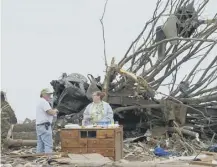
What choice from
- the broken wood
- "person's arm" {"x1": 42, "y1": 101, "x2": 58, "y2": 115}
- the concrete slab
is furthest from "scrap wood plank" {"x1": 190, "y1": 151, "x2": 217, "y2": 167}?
the broken wood

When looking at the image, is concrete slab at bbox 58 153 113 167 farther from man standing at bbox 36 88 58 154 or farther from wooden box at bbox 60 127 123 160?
man standing at bbox 36 88 58 154

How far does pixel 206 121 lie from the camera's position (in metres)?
12.7

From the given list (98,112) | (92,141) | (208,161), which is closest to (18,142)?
(98,112)

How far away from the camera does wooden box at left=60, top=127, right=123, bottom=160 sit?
323 inches

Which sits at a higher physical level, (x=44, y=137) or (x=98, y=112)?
(x=98, y=112)

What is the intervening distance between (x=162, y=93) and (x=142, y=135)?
118cm

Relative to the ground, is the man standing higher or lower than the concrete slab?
higher

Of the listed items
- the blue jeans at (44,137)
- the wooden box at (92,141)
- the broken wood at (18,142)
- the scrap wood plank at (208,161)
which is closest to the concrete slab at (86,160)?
the wooden box at (92,141)

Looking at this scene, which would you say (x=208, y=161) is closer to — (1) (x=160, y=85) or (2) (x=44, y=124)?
(2) (x=44, y=124)

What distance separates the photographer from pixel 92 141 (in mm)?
8258

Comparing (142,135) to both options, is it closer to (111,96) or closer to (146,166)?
(111,96)

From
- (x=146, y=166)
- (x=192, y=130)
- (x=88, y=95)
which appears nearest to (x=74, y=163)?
(x=146, y=166)

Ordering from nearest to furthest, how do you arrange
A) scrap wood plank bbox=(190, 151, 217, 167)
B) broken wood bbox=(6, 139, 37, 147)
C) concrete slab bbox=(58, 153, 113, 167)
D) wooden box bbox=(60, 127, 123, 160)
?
1. concrete slab bbox=(58, 153, 113, 167)
2. scrap wood plank bbox=(190, 151, 217, 167)
3. wooden box bbox=(60, 127, 123, 160)
4. broken wood bbox=(6, 139, 37, 147)

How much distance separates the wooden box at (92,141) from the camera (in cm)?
820
